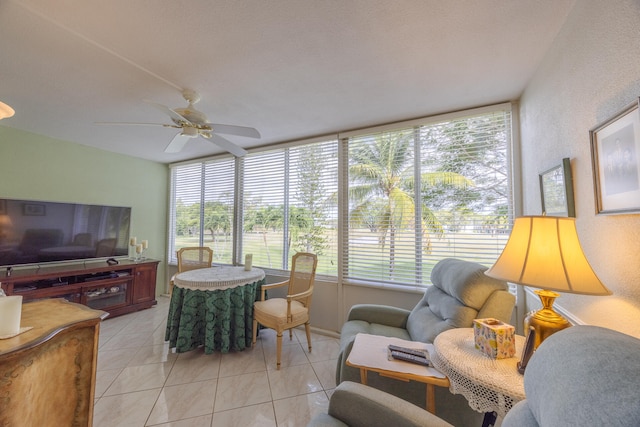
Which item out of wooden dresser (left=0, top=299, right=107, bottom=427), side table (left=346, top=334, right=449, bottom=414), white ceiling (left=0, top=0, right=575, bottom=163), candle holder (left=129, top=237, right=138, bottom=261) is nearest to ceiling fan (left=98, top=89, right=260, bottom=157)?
white ceiling (left=0, top=0, right=575, bottom=163)

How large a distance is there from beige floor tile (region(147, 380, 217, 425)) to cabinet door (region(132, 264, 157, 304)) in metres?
2.29

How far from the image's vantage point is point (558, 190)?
1526 mm

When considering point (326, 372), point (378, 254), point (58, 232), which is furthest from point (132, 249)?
point (378, 254)

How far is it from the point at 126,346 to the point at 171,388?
43.5 inches

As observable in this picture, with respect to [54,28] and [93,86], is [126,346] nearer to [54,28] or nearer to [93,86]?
[93,86]

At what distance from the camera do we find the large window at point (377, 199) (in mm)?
2412

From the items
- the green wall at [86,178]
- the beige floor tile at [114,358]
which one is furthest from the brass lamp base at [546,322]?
the green wall at [86,178]

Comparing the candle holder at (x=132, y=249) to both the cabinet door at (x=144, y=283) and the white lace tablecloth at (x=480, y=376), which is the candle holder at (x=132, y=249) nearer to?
the cabinet door at (x=144, y=283)

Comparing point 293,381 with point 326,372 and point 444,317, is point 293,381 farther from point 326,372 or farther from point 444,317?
point 444,317

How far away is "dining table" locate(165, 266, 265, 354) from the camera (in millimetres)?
2461

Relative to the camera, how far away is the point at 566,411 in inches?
20.5

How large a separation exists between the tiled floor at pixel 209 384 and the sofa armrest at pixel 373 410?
0.88 metres

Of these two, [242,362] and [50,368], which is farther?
[242,362]

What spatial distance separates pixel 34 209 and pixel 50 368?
2.92 m
